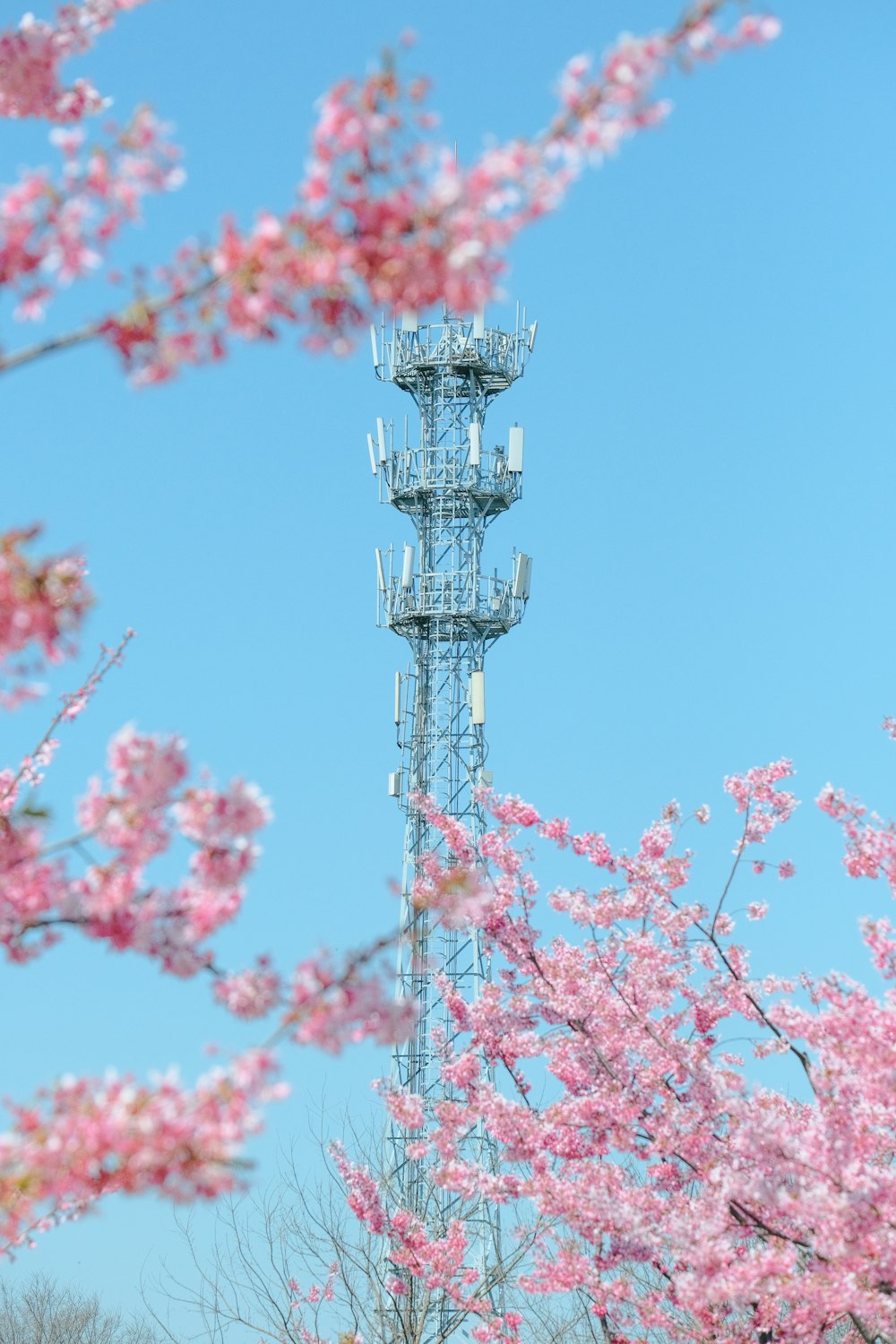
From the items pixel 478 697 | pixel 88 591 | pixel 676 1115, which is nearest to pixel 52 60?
pixel 88 591

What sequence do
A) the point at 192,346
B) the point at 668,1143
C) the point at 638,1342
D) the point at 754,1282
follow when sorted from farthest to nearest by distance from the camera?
1. the point at 638,1342
2. the point at 668,1143
3. the point at 754,1282
4. the point at 192,346

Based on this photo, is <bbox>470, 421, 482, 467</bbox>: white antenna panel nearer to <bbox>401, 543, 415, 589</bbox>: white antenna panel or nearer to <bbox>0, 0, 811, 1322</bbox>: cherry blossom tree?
<bbox>401, 543, 415, 589</bbox>: white antenna panel

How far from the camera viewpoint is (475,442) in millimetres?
22375

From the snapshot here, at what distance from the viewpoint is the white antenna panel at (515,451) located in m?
22.3

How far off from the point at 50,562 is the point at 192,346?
607mm

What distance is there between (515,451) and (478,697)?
11.9 ft

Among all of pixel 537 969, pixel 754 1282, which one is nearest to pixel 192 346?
pixel 754 1282

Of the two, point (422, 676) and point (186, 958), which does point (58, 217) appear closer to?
point (186, 958)

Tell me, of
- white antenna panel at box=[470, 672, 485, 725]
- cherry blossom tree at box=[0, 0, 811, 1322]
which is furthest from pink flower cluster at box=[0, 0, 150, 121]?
white antenna panel at box=[470, 672, 485, 725]

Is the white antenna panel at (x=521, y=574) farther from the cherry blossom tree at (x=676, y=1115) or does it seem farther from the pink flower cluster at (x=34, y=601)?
the pink flower cluster at (x=34, y=601)

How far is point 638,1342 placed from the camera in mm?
9234

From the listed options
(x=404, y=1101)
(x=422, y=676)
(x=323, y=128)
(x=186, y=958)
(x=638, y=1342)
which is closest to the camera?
(x=323, y=128)

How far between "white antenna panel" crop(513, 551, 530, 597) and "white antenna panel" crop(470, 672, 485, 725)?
130 cm

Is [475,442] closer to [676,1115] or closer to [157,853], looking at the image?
[676,1115]
